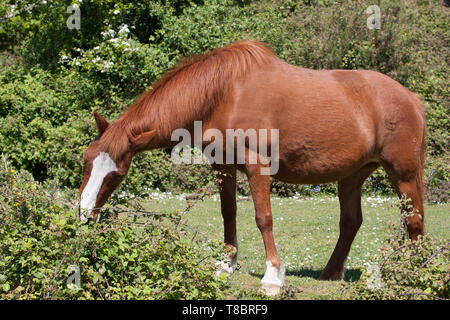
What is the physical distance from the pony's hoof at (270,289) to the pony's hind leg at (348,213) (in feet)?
3.79

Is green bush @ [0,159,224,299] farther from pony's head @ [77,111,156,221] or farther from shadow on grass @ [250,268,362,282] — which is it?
shadow on grass @ [250,268,362,282]

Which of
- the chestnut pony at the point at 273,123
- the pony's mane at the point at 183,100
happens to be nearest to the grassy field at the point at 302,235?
the chestnut pony at the point at 273,123

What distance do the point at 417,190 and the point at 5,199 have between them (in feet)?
12.7

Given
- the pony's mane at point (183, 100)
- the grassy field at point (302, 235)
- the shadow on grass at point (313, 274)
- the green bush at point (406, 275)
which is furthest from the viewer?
the shadow on grass at point (313, 274)

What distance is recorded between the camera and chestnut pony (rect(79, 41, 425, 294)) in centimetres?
531

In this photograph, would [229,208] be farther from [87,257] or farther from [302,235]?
[302,235]

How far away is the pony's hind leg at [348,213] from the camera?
20.3 feet

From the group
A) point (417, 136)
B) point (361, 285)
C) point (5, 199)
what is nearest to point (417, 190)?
point (417, 136)

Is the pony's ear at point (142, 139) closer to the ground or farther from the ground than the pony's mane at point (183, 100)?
closer to the ground

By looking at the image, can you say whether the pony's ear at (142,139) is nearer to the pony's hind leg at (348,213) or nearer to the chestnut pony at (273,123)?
the chestnut pony at (273,123)

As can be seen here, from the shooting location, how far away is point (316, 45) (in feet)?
47.1

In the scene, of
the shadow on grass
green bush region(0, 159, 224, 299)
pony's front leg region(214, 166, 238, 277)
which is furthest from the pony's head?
the shadow on grass

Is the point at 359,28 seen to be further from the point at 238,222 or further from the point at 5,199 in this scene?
the point at 5,199

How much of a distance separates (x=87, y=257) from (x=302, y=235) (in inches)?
182
